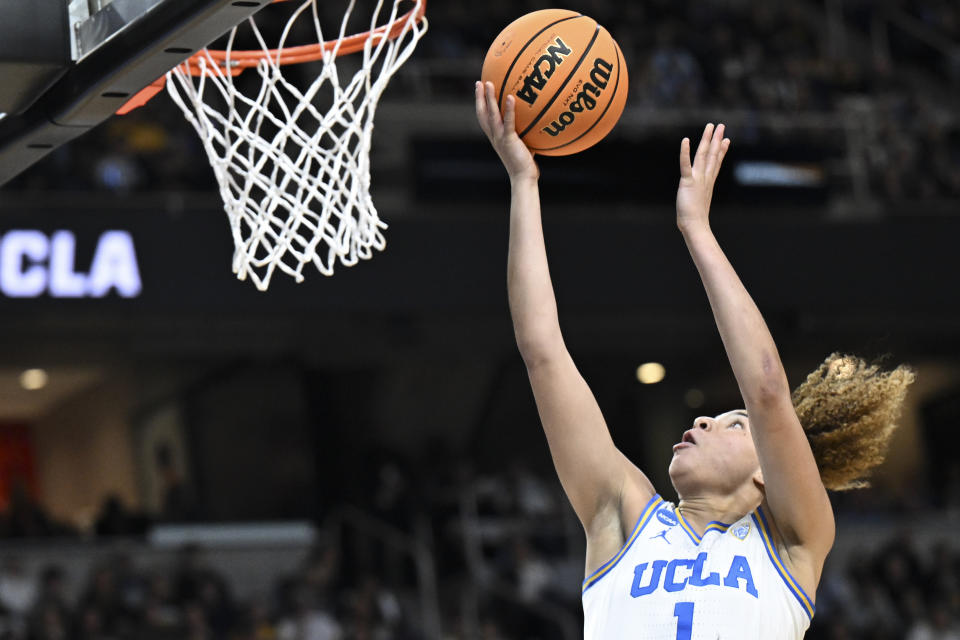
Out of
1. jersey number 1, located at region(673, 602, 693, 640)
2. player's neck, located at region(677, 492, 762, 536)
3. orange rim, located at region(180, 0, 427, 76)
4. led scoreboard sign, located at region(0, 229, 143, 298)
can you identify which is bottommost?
jersey number 1, located at region(673, 602, 693, 640)

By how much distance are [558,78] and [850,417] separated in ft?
2.79

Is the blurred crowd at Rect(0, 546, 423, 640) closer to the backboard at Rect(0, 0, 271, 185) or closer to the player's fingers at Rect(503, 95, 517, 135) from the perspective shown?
the backboard at Rect(0, 0, 271, 185)

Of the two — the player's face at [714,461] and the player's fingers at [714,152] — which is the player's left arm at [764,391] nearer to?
the player's fingers at [714,152]

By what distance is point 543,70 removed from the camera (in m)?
2.74

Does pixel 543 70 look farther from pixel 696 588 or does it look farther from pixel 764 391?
pixel 696 588

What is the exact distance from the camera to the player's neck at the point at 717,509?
8.15 feet

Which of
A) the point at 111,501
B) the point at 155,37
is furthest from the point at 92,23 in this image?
the point at 111,501

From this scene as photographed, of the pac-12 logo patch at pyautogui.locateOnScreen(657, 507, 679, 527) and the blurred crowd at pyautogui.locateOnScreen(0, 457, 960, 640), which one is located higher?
the pac-12 logo patch at pyautogui.locateOnScreen(657, 507, 679, 527)

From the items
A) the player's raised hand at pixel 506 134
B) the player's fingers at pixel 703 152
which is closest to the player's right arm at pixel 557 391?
the player's raised hand at pixel 506 134

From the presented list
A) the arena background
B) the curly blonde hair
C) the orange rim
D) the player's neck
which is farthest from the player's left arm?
the arena background

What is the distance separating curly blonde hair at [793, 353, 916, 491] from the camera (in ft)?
8.35

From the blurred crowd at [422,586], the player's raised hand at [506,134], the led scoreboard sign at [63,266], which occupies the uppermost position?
the led scoreboard sign at [63,266]

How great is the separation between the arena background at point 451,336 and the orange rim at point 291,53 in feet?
16.5

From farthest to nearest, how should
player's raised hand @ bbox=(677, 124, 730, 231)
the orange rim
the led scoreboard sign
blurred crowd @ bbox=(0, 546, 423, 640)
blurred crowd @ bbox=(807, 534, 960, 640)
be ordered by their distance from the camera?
blurred crowd @ bbox=(807, 534, 960, 640)
the led scoreboard sign
blurred crowd @ bbox=(0, 546, 423, 640)
the orange rim
player's raised hand @ bbox=(677, 124, 730, 231)
